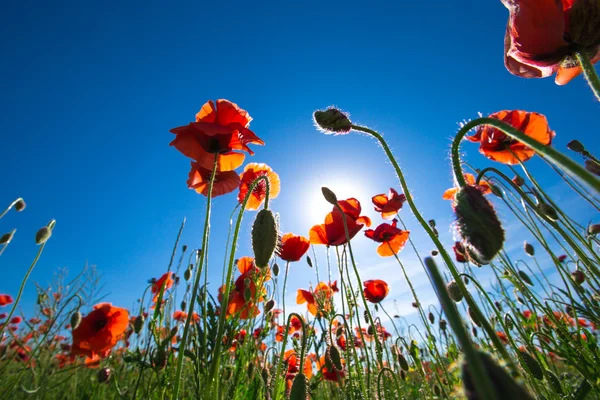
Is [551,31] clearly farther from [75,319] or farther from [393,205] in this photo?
[75,319]

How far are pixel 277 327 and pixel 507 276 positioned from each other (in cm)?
327

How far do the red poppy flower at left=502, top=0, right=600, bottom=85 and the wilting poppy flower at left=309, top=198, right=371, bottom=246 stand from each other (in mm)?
1805

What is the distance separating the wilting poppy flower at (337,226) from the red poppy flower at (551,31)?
1.81m

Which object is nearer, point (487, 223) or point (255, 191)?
point (487, 223)

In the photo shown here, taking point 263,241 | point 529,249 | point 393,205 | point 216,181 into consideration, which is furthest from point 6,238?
point 529,249

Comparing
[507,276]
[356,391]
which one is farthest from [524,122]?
[356,391]

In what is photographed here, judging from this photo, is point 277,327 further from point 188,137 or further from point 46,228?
point 188,137

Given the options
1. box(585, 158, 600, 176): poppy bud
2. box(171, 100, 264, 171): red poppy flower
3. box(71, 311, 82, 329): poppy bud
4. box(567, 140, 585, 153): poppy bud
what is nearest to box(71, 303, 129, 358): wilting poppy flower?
box(71, 311, 82, 329): poppy bud

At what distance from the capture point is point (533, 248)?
3.39 m

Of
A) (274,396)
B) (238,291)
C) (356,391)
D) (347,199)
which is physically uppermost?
(347,199)

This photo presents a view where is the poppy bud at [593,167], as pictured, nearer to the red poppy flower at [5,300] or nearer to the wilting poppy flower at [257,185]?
the wilting poppy flower at [257,185]

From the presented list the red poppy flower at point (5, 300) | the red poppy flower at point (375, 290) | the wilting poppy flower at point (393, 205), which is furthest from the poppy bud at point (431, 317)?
the red poppy flower at point (5, 300)

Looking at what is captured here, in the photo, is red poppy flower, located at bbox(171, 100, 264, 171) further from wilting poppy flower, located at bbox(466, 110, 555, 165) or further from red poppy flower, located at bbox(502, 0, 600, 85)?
wilting poppy flower, located at bbox(466, 110, 555, 165)

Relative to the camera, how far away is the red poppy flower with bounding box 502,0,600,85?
3.61 ft
